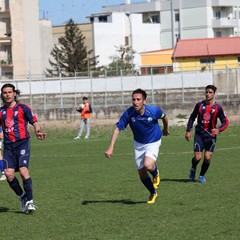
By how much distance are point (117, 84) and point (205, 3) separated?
54465 mm

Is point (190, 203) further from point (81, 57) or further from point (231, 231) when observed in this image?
point (81, 57)

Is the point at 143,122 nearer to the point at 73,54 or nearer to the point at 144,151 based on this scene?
the point at 144,151

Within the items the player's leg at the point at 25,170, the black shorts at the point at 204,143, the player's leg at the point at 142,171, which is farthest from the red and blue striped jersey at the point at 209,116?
the player's leg at the point at 25,170

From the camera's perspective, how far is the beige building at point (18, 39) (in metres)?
79.1

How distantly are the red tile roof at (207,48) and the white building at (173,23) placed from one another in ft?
71.2

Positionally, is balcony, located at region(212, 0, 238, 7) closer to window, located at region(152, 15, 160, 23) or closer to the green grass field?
window, located at region(152, 15, 160, 23)

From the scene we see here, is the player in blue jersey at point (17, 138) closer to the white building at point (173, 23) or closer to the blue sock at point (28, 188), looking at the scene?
the blue sock at point (28, 188)

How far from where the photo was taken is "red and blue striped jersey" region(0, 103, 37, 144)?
12477mm

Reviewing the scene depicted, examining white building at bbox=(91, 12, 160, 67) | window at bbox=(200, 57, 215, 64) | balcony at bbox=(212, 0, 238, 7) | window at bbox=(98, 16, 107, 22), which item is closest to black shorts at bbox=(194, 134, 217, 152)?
window at bbox=(200, 57, 215, 64)

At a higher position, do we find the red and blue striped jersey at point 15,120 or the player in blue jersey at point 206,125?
the red and blue striped jersey at point 15,120

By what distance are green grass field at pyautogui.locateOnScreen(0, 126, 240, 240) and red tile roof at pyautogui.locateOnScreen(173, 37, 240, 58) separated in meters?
56.8

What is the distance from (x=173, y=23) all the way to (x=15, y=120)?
97.6 metres

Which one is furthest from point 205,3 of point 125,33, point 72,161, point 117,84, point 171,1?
point 72,161

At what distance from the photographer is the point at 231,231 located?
33.2 feet
